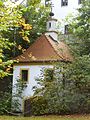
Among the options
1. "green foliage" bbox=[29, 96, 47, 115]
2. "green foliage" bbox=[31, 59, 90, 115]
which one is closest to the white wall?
"green foliage" bbox=[29, 96, 47, 115]

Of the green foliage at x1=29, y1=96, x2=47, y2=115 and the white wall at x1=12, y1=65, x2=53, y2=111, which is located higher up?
the white wall at x1=12, y1=65, x2=53, y2=111

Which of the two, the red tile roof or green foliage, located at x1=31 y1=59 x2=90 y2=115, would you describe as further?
the red tile roof

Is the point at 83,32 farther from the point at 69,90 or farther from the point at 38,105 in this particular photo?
the point at 38,105

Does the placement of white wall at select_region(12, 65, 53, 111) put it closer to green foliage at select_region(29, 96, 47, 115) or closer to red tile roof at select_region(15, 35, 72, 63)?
red tile roof at select_region(15, 35, 72, 63)

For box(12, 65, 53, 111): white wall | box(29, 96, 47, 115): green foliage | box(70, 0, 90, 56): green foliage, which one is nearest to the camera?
box(29, 96, 47, 115): green foliage

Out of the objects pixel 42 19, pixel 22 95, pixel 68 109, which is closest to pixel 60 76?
pixel 68 109

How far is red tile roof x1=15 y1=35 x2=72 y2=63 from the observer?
28.8m

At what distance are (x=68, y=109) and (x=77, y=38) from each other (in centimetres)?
853

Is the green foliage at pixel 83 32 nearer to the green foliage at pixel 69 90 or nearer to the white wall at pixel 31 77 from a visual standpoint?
the white wall at pixel 31 77

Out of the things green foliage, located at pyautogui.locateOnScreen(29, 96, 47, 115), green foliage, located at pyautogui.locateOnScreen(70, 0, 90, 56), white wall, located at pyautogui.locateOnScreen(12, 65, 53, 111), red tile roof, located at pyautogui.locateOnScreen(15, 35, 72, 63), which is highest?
green foliage, located at pyautogui.locateOnScreen(70, 0, 90, 56)

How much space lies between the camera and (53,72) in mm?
26094

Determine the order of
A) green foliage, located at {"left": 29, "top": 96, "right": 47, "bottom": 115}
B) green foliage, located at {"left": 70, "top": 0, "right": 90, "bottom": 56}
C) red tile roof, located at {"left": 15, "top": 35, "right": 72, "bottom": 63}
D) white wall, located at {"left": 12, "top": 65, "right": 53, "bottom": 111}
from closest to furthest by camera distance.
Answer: green foliage, located at {"left": 29, "top": 96, "right": 47, "bottom": 115} < white wall, located at {"left": 12, "top": 65, "right": 53, "bottom": 111} < red tile roof, located at {"left": 15, "top": 35, "right": 72, "bottom": 63} < green foliage, located at {"left": 70, "top": 0, "right": 90, "bottom": 56}

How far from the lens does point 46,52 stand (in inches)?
1179

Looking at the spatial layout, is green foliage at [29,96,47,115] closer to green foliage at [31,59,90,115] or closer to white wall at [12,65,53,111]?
green foliage at [31,59,90,115]
